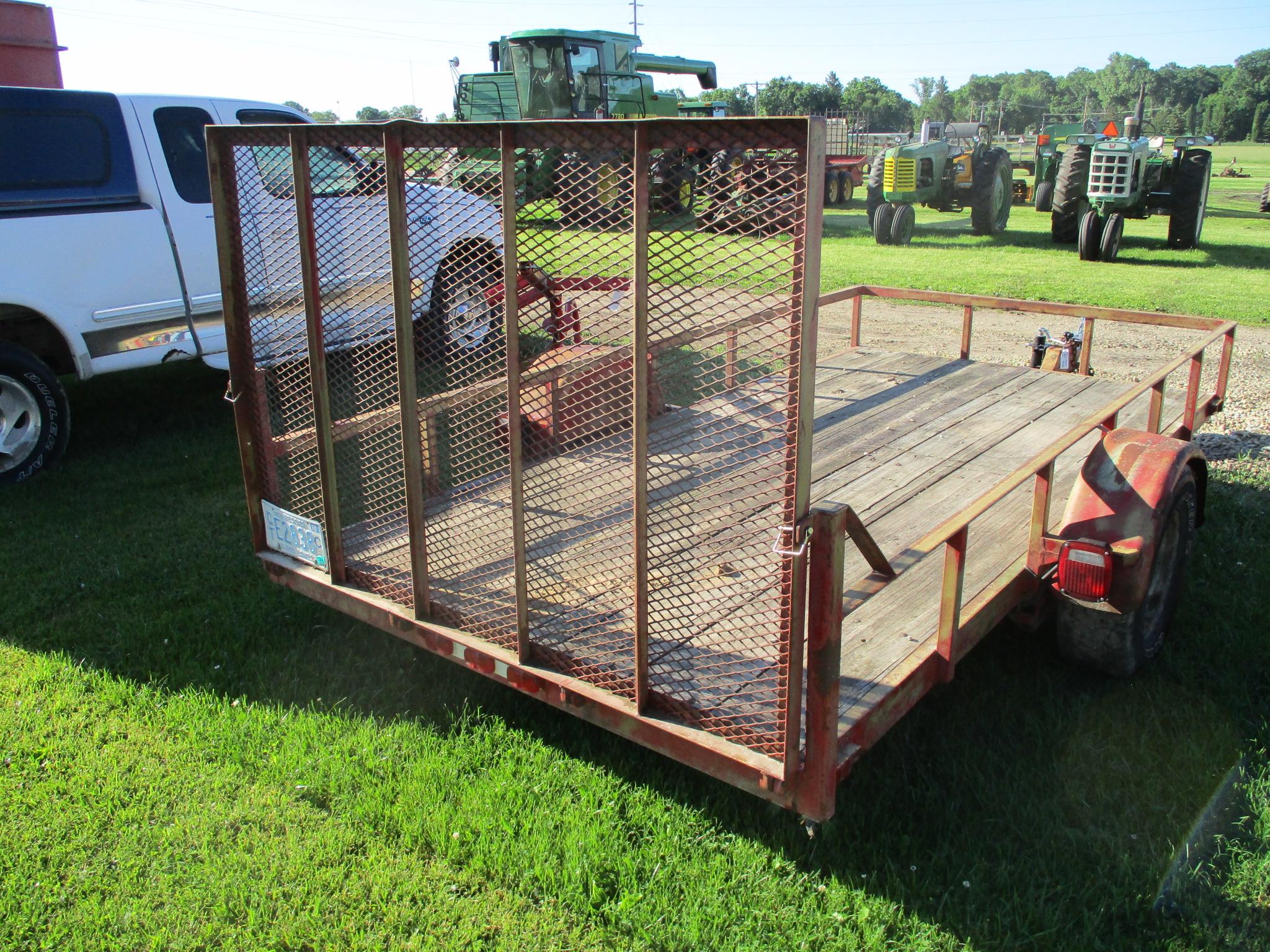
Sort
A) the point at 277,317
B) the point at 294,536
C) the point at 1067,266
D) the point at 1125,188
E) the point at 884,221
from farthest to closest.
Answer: the point at 884,221
the point at 1125,188
the point at 1067,266
the point at 294,536
the point at 277,317

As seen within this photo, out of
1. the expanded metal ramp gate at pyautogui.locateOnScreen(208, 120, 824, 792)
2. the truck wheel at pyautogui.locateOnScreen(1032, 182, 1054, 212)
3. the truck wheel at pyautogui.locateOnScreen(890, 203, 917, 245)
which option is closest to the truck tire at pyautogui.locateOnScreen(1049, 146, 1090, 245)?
the truck wheel at pyautogui.locateOnScreen(890, 203, 917, 245)

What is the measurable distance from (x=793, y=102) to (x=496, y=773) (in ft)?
307

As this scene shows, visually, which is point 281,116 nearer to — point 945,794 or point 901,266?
point 945,794

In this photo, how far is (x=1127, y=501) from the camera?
367cm

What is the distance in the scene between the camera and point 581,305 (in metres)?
2.96

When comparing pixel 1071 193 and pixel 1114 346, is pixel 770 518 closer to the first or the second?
pixel 1114 346

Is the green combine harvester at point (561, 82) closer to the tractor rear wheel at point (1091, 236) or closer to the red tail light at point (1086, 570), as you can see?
the tractor rear wheel at point (1091, 236)

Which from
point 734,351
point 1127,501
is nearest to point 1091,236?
point 1127,501

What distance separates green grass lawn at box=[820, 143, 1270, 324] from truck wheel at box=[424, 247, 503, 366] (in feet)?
35.0

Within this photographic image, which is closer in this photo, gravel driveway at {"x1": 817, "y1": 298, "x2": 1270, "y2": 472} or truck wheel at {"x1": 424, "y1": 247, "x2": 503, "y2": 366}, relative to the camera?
truck wheel at {"x1": 424, "y1": 247, "x2": 503, "y2": 366}

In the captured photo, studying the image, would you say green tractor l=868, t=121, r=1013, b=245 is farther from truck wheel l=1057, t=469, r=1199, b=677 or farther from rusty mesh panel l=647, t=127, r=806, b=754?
rusty mesh panel l=647, t=127, r=806, b=754

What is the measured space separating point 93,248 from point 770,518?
5.18 metres

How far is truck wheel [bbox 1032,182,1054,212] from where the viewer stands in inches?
888

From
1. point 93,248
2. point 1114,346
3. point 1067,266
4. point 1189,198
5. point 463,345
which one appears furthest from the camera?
point 1189,198
